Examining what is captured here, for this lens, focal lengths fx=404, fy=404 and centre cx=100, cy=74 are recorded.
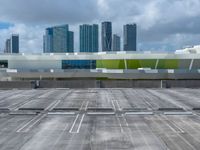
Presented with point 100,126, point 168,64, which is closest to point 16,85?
point 100,126

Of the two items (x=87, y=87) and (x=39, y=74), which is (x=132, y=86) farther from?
(x=39, y=74)

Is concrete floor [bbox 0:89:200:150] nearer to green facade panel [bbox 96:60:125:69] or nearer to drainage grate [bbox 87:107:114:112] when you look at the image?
drainage grate [bbox 87:107:114:112]

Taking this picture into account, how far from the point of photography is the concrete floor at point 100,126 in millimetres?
18484

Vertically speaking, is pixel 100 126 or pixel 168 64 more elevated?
pixel 168 64

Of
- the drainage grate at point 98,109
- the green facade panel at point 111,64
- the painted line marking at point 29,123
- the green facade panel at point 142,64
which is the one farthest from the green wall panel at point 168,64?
the painted line marking at point 29,123

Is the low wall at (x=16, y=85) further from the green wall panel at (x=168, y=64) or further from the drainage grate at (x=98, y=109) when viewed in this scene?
the green wall panel at (x=168, y=64)

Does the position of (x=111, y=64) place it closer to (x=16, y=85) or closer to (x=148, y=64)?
(x=148, y=64)

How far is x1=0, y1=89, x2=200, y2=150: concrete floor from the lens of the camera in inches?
728

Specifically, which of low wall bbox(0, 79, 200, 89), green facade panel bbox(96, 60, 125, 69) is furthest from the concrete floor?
green facade panel bbox(96, 60, 125, 69)

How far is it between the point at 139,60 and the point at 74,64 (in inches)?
671

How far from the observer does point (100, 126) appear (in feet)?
78.7

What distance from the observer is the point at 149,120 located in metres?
26.5

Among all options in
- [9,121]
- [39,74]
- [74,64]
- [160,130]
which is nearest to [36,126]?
[9,121]

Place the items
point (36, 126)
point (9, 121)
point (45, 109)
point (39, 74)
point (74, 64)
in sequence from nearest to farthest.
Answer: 1. point (36, 126)
2. point (9, 121)
3. point (45, 109)
4. point (39, 74)
5. point (74, 64)
